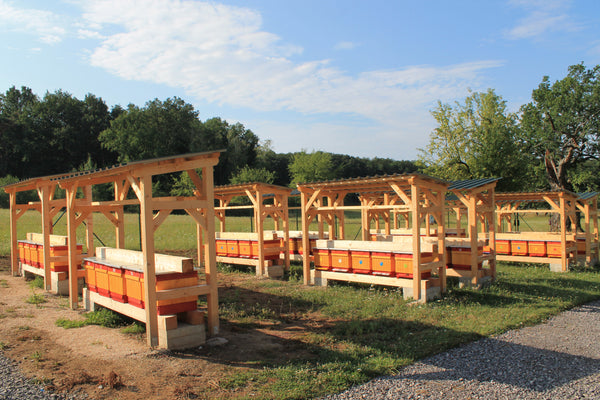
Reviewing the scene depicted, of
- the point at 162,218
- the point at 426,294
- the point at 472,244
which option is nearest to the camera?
the point at 162,218

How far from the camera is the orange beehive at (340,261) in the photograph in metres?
12.3

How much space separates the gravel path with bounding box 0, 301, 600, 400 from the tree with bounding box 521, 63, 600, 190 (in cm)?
2342

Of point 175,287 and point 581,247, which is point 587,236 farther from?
point 175,287

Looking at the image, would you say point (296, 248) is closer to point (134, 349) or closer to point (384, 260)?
point (384, 260)

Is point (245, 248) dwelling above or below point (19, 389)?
above

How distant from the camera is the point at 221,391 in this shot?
214 inches

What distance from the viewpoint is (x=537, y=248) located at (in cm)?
1647

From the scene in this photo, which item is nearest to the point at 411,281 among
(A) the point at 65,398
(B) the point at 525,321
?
(B) the point at 525,321

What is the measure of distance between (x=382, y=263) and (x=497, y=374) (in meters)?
5.46

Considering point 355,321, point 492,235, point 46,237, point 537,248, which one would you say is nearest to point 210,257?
point 355,321

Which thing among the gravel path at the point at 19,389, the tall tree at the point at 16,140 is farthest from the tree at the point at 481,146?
the tall tree at the point at 16,140

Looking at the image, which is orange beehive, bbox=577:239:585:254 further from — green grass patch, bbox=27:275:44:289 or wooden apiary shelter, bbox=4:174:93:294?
green grass patch, bbox=27:275:44:289

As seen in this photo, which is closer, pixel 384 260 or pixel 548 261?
pixel 384 260

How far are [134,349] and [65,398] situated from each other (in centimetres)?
169
